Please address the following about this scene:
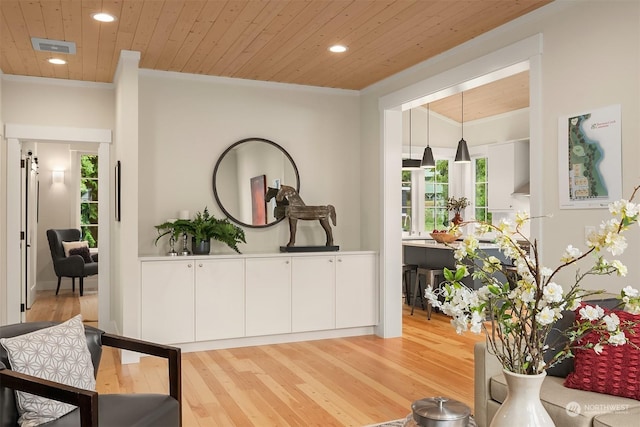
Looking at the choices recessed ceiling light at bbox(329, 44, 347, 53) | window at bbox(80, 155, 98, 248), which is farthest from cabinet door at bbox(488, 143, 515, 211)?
window at bbox(80, 155, 98, 248)

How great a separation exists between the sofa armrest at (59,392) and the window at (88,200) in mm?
7753

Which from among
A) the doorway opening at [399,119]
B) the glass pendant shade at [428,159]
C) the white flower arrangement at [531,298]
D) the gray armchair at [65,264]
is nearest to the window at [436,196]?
the glass pendant shade at [428,159]

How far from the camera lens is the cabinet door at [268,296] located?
205 inches

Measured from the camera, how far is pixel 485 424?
2.80 metres

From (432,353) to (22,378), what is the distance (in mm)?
3590

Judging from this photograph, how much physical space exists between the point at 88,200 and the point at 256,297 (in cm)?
557

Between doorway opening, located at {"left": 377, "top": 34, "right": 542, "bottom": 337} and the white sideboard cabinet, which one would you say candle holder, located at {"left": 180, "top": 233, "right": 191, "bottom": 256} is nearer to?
the white sideboard cabinet

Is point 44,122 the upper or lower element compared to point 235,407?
upper

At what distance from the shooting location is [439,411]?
4.67 ft

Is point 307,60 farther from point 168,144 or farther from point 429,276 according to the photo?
point 429,276

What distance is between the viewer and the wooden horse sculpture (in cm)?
557

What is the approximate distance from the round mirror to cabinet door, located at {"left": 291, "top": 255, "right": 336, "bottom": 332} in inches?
23.9

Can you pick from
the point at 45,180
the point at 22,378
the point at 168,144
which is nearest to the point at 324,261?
the point at 168,144

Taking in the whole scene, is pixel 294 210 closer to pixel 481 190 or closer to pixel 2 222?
pixel 2 222
